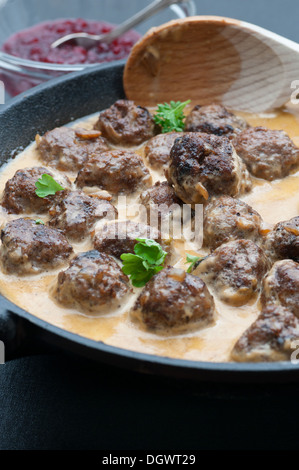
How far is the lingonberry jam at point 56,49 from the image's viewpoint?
6746 mm

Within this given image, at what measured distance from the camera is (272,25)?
827 centimetres

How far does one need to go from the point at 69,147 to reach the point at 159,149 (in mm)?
640

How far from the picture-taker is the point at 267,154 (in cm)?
459

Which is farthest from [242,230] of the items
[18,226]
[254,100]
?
[254,100]

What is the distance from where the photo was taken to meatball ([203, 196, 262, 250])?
152 inches

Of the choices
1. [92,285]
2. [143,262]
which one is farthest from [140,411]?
[143,262]

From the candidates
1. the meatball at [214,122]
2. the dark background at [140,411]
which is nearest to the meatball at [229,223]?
the meatball at [214,122]

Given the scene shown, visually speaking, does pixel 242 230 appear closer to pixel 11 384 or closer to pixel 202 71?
pixel 11 384

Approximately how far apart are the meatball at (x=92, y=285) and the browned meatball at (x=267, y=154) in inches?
58.8

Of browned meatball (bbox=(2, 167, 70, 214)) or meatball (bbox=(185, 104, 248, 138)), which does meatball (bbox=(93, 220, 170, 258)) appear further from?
meatball (bbox=(185, 104, 248, 138))

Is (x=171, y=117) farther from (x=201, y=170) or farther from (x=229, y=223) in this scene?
(x=229, y=223)

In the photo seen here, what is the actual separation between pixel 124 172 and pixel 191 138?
0.49 metres

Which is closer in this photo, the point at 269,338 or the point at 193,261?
the point at 269,338

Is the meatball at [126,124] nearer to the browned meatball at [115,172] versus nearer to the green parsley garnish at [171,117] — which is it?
the green parsley garnish at [171,117]
